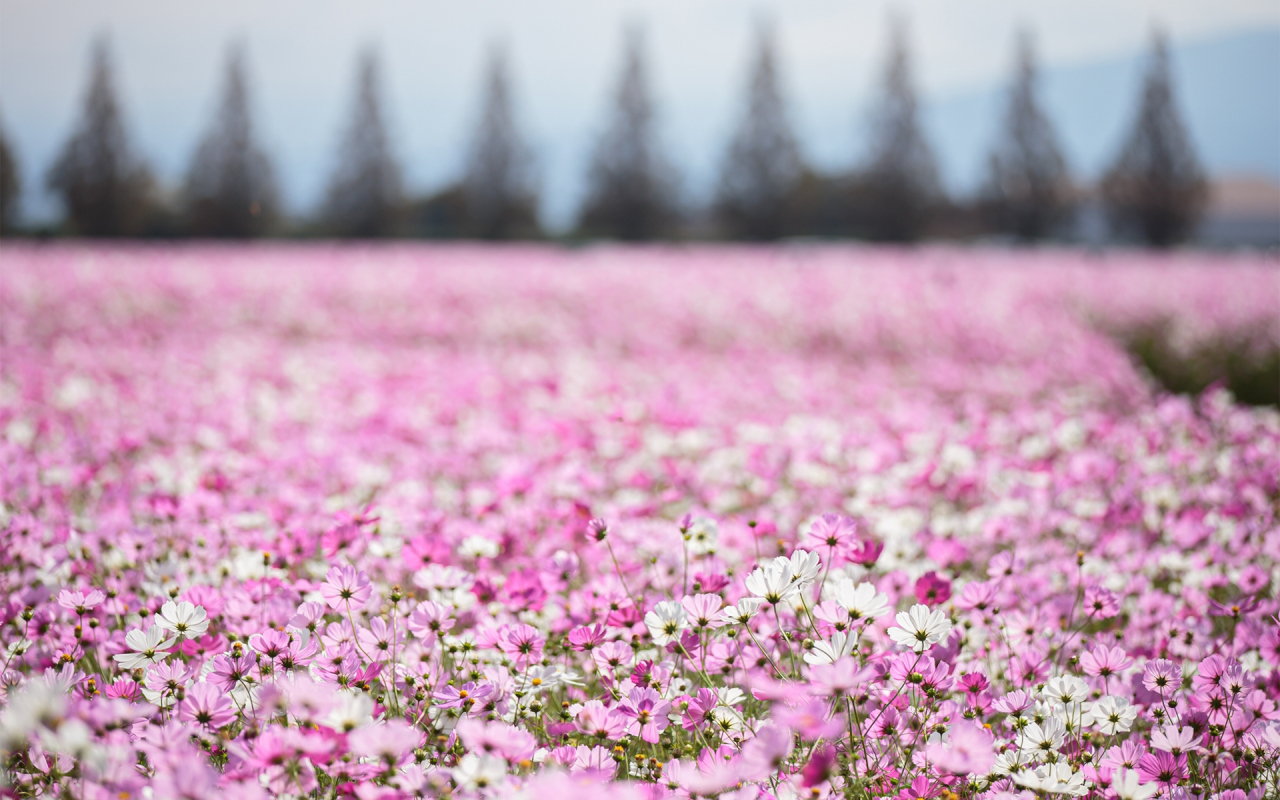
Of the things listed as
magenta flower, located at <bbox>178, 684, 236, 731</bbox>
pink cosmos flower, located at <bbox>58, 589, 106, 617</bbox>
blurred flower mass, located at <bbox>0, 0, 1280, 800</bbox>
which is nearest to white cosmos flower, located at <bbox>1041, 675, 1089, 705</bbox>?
blurred flower mass, located at <bbox>0, 0, 1280, 800</bbox>

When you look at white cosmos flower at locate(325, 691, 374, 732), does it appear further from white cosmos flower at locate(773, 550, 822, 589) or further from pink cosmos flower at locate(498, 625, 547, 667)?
white cosmos flower at locate(773, 550, 822, 589)

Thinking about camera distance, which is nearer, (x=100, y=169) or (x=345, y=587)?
(x=345, y=587)

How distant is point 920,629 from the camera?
1445mm

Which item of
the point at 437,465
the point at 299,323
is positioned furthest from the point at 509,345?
the point at 437,465

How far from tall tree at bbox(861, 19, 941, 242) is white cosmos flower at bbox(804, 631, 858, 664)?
3658 centimetres

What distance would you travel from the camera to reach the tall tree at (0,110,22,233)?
75.6 feet

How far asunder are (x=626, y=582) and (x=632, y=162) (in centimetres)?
3599

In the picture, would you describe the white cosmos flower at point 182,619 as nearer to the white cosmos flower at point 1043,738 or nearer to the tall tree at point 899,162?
the white cosmos flower at point 1043,738

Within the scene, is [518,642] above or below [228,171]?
below

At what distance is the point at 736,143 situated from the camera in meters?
35.9

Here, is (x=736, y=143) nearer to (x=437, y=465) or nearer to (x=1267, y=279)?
(x=1267, y=279)

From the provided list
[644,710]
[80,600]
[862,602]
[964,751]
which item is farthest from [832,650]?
[80,600]

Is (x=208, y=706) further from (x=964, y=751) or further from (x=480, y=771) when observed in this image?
(x=964, y=751)

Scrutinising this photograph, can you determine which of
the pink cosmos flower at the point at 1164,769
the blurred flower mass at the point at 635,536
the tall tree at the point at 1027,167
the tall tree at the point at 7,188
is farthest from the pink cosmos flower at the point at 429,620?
the tall tree at the point at 1027,167
